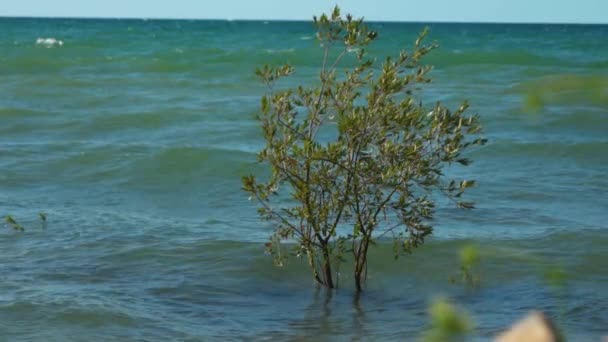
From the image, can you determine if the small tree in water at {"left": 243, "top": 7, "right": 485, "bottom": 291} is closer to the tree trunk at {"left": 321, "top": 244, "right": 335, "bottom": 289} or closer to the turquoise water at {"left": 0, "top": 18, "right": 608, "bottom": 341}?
the tree trunk at {"left": 321, "top": 244, "right": 335, "bottom": 289}

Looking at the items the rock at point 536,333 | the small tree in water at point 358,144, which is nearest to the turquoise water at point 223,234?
the rock at point 536,333

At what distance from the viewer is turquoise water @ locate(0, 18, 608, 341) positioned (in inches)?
297

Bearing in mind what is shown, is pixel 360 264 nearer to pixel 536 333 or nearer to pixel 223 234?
pixel 223 234

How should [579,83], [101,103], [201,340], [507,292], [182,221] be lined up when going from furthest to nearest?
[101,103] → [182,221] → [507,292] → [201,340] → [579,83]

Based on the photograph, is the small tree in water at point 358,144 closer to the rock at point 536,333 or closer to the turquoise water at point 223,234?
the turquoise water at point 223,234

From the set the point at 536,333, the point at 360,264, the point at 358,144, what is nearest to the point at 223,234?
the point at 360,264

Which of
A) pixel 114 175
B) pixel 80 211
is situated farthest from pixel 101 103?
pixel 80 211

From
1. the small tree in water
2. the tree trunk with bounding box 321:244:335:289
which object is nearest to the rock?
the small tree in water

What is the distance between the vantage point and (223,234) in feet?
35.0

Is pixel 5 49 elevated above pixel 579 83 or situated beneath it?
situated beneath

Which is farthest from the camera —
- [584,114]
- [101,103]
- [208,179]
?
[101,103]

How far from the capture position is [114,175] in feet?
47.4

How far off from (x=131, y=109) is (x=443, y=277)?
554 inches

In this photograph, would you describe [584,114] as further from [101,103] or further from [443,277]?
[443,277]
